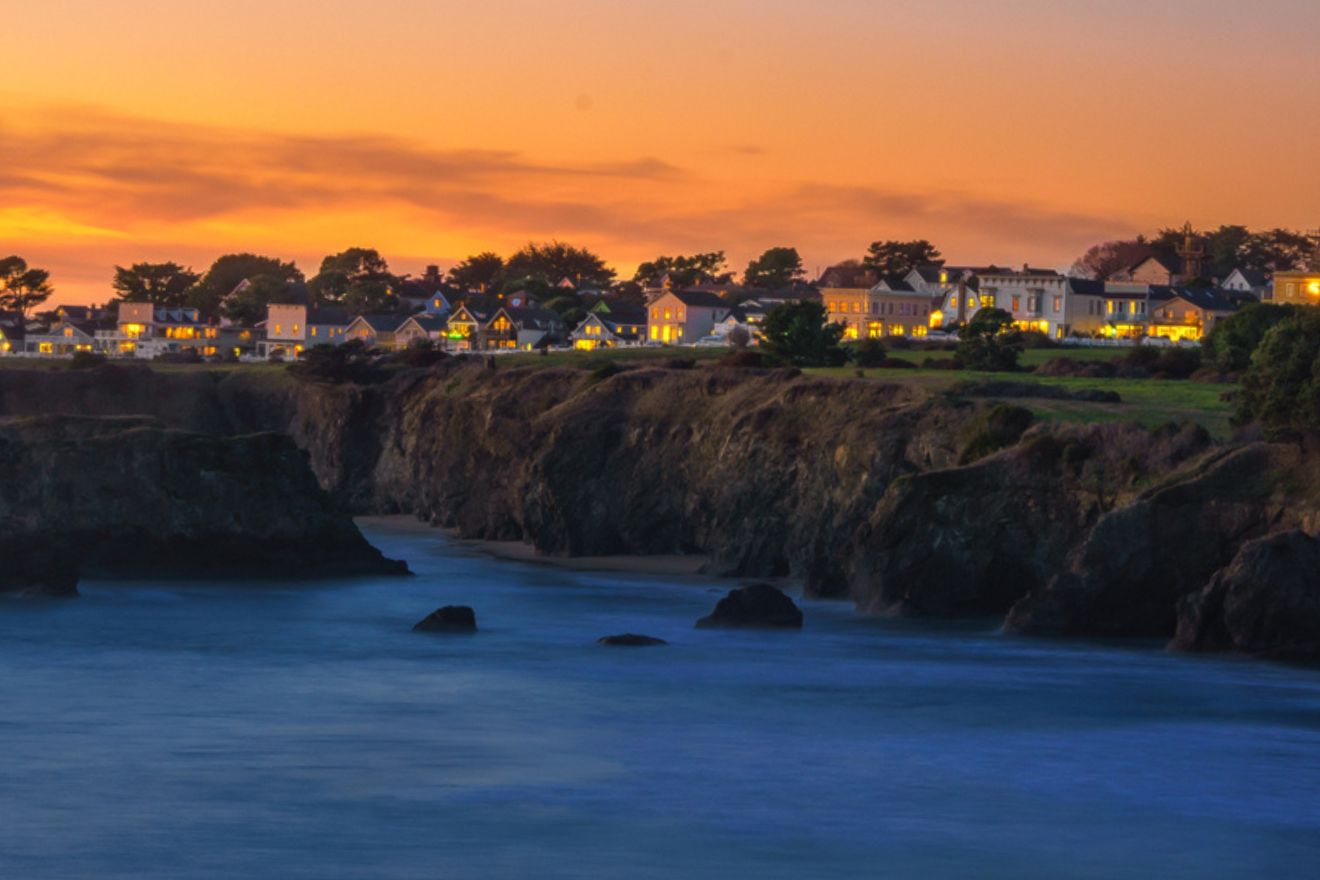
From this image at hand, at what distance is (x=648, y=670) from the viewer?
49031 mm

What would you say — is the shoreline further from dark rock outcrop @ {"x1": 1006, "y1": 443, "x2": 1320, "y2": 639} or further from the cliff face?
dark rock outcrop @ {"x1": 1006, "y1": 443, "x2": 1320, "y2": 639}

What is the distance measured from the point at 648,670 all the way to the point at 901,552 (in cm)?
1197

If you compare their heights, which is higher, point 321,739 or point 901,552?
point 901,552

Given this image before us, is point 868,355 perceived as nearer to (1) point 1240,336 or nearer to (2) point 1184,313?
(1) point 1240,336

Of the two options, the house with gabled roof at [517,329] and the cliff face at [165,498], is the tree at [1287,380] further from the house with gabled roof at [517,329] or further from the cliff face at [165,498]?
the house with gabled roof at [517,329]

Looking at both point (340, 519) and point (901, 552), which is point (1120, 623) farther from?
point (340, 519)

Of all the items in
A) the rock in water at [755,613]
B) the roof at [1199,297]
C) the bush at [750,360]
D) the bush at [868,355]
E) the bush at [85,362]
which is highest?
the roof at [1199,297]

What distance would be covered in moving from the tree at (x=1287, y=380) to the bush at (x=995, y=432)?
24.0 feet

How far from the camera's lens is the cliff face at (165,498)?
6675 centimetres

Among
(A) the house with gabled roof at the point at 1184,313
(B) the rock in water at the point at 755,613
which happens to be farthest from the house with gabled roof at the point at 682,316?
(B) the rock in water at the point at 755,613

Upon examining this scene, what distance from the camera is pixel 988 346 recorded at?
10662cm

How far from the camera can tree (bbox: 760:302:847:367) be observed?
105938 mm

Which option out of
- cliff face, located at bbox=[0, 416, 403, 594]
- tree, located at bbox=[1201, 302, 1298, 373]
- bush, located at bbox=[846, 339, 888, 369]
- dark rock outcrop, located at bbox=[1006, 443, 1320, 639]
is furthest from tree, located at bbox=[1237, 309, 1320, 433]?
bush, located at bbox=[846, 339, 888, 369]

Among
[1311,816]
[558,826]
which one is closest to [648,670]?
[558,826]
